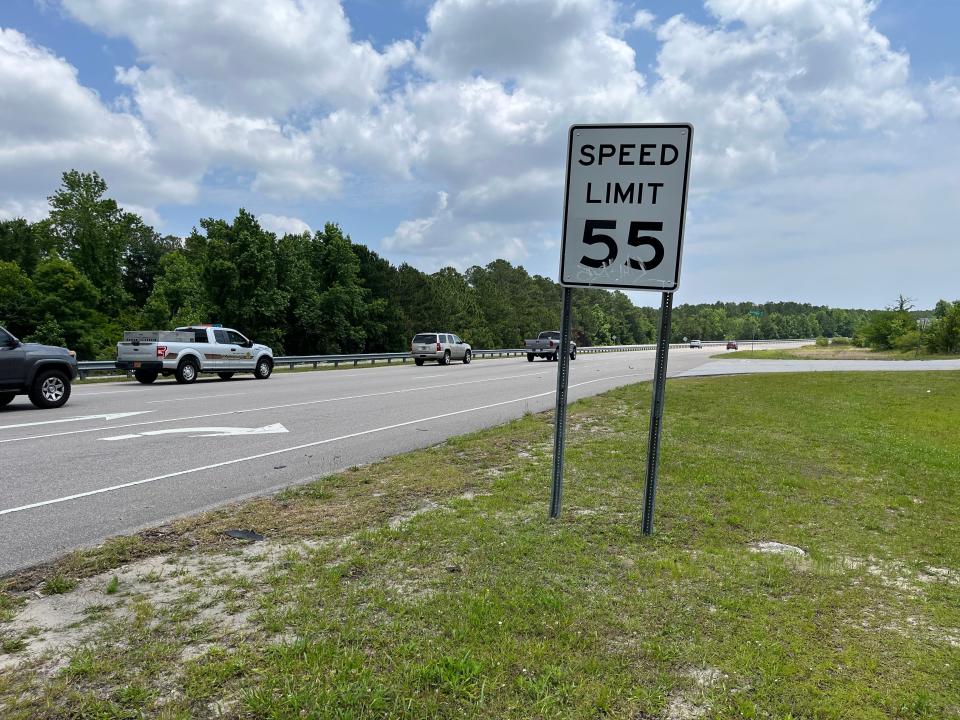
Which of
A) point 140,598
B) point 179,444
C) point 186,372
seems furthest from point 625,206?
point 186,372

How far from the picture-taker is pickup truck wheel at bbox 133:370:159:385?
2053 cm

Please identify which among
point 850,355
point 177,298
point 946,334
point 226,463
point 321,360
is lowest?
point 321,360

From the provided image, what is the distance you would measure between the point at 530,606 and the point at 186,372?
20.8 m

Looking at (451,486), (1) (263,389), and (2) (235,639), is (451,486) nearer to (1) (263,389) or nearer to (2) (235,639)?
(2) (235,639)

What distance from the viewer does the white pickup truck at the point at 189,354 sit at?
66.9 feet

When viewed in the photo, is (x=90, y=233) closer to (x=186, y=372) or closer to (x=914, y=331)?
(x=186, y=372)

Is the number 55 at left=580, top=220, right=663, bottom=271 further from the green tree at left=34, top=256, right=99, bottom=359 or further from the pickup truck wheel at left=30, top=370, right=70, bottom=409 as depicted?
the green tree at left=34, top=256, right=99, bottom=359

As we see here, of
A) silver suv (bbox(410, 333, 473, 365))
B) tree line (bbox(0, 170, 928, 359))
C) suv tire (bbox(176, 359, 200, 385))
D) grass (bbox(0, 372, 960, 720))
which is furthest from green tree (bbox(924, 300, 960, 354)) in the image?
suv tire (bbox(176, 359, 200, 385))

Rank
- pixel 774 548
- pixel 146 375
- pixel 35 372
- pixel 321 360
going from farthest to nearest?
pixel 321 360 → pixel 146 375 → pixel 35 372 → pixel 774 548

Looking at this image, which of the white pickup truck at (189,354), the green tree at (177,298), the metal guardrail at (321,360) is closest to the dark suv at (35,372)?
the metal guardrail at (321,360)

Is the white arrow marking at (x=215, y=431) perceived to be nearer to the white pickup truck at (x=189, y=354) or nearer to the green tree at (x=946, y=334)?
the white pickup truck at (x=189, y=354)

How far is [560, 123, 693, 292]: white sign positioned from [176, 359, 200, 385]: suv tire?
64.3 ft

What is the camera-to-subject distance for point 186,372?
2145 centimetres

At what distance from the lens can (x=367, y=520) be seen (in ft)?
17.7
